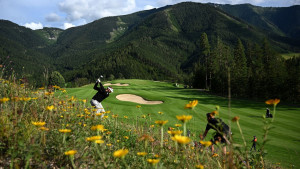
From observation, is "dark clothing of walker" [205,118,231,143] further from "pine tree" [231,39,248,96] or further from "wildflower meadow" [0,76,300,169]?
"pine tree" [231,39,248,96]

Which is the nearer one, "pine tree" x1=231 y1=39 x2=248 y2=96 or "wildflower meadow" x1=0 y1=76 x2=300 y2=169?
"wildflower meadow" x1=0 y1=76 x2=300 y2=169

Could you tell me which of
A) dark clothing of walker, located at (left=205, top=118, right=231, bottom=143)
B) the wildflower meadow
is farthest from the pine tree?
dark clothing of walker, located at (left=205, top=118, right=231, bottom=143)

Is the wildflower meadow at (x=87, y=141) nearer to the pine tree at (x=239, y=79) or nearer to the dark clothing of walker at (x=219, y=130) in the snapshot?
the dark clothing of walker at (x=219, y=130)

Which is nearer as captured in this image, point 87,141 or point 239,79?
point 87,141

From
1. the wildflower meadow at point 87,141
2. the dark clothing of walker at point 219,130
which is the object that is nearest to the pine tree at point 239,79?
the wildflower meadow at point 87,141

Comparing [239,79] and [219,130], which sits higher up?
[219,130]

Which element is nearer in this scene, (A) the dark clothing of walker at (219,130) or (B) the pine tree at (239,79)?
(A) the dark clothing of walker at (219,130)

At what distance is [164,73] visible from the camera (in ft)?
520

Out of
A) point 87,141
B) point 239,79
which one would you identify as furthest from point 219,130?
point 239,79

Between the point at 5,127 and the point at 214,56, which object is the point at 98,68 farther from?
the point at 5,127

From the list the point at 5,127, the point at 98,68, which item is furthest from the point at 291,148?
the point at 98,68

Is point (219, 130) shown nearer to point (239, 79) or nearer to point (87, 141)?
point (87, 141)

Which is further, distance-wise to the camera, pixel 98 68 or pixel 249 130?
pixel 98 68

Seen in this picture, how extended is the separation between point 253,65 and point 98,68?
13486 cm
